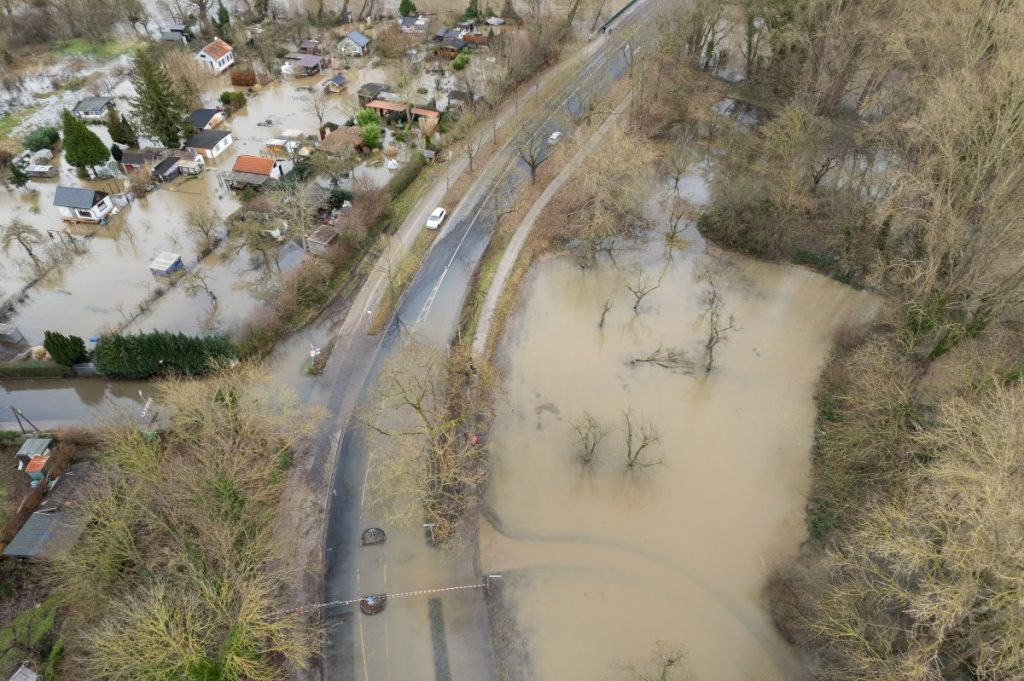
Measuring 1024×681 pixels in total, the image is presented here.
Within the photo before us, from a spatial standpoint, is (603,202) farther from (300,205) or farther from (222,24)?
(222,24)

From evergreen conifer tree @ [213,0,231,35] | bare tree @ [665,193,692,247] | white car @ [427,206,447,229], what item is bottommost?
bare tree @ [665,193,692,247]

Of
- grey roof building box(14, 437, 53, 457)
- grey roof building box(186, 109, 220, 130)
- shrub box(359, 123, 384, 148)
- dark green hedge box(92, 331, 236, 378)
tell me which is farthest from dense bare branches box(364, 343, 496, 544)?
grey roof building box(186, 109, 220, 130)

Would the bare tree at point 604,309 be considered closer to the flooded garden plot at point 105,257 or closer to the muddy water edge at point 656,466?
the muddy water edge at point 656,466

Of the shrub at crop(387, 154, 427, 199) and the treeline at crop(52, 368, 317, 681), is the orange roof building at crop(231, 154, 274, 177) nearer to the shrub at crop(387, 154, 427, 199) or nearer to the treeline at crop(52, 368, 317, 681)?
the shrub at crop(387, 154, 427, 199)

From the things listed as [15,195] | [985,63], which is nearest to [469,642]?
[985,63]

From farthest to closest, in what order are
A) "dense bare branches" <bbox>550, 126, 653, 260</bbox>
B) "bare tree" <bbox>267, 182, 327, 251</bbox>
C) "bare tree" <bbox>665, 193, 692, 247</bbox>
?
"bare tree" <bbox>665, 193, 692, 247</bbox> → "dense bare branches" <bbox>550, 126, 653, 260</bbox> → "bare tree" <bbox>267, 182, 327, 251</bbox>

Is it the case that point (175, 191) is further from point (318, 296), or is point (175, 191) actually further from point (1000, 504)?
point (1000, 504)
